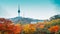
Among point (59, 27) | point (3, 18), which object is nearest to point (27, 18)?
point (3, 18)

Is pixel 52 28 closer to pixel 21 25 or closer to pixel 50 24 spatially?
pixel 50 24

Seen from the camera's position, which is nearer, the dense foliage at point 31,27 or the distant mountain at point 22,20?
the distant mountain at point 22,20

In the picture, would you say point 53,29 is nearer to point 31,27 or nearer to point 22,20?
Result: point 31,27

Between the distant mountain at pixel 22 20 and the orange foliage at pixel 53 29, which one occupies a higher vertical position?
the distant mountain at pixel 22 20

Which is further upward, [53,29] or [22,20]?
[22,20]

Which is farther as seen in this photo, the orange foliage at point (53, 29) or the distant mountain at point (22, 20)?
the orange foliage at point (53, 29)

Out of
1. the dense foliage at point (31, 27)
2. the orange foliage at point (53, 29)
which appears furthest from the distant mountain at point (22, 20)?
the orange foliage at point (53, 29)

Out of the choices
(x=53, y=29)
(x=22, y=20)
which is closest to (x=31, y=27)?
(x=22, y=20)

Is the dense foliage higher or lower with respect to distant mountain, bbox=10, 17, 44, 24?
lower

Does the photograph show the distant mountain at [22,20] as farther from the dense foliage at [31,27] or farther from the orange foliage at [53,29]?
the orange foliage at [53,29]

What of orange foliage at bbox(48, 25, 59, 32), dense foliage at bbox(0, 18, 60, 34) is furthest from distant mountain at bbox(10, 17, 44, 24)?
orange foliage at bbox(48, 25, 59, 32)

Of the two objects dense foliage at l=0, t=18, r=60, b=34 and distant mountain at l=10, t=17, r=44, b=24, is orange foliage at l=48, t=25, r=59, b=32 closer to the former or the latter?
dense foliage at l=0, t=18, r=60, b=34
